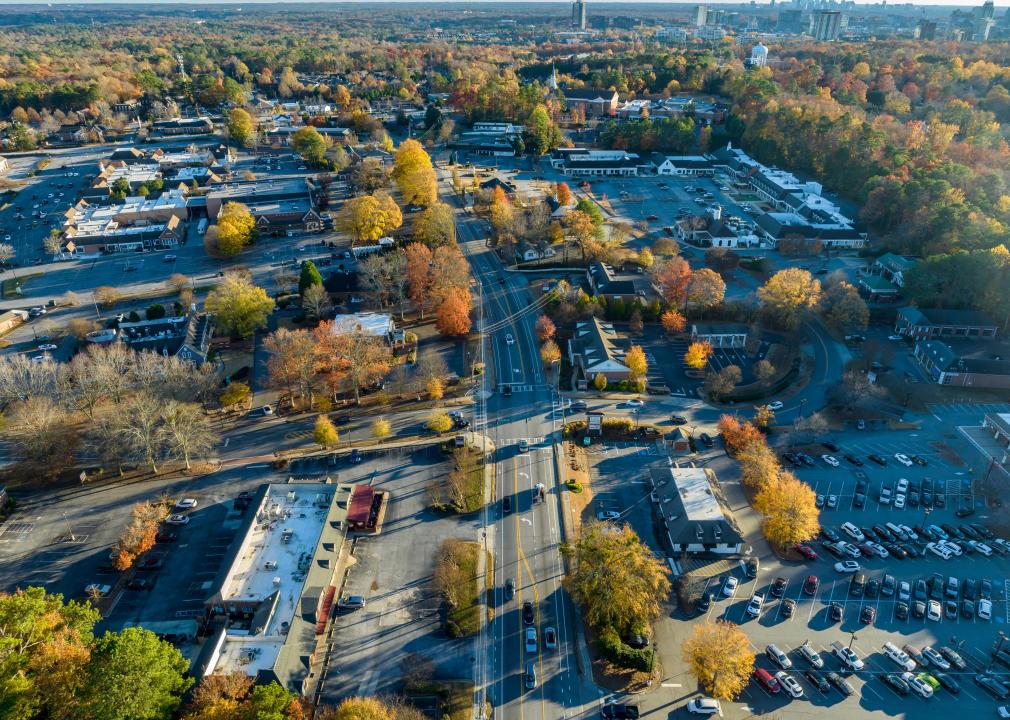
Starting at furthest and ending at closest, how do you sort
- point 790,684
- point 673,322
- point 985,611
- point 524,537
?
point 673,322 < point 524,537 < point 985,611 < point 790,684

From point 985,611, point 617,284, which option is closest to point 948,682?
point 985,611

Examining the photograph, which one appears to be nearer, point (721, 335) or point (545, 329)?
point (545, 329)

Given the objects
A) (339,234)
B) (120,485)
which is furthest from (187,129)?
(120,485)

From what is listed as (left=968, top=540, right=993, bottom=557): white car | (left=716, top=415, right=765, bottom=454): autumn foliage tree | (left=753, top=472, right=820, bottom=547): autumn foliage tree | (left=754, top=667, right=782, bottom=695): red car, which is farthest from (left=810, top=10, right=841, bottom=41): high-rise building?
(left=754, top=667, right=782, bottom=695): red car

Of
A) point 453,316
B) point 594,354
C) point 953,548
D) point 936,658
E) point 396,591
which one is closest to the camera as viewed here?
point 936,658

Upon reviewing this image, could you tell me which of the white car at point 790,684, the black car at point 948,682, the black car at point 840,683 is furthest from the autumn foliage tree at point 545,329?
the black car at point 948,682

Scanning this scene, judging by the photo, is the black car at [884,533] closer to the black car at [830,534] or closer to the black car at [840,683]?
the black car at [830,534]

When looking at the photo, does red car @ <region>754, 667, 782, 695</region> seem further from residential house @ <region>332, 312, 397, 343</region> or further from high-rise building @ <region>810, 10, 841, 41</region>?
high-rise building @ <region>810, 10, 841, 41</region>

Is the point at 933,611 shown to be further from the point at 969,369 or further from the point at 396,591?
the point at 396,591
